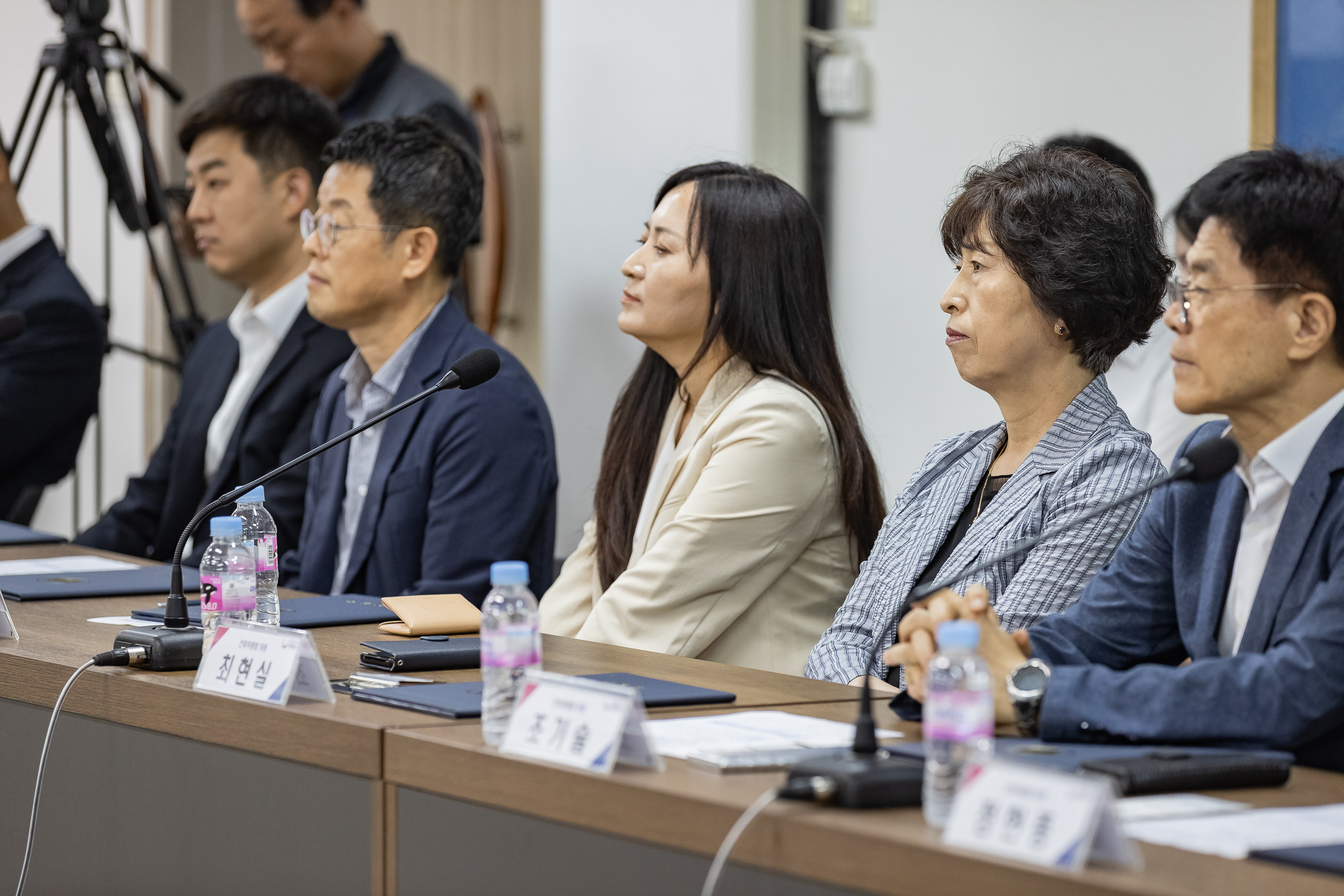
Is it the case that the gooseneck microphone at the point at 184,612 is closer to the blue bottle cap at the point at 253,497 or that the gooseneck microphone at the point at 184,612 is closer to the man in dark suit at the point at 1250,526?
the blue bottle cap at the point at 253,497

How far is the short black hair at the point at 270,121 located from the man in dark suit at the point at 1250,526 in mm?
2122

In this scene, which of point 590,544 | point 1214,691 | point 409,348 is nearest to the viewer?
point 1214,691

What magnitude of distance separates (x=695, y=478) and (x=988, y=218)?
0.55 m

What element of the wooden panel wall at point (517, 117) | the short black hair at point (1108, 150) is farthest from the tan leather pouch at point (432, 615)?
the wooden panel wall at point (517, 117)

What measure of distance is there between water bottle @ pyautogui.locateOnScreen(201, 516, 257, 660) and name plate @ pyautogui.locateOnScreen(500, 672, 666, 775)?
517 millimetres

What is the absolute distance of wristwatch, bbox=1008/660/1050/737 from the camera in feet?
4.24

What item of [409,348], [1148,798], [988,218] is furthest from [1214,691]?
[409,348]

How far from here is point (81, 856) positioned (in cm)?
152

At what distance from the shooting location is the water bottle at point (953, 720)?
0.99m

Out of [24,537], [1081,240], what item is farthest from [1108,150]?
[24,537]

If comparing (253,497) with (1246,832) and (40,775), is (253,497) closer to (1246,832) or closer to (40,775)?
(40,775)

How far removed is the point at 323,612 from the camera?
6.30 ft

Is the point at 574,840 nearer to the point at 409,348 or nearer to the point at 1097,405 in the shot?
the point at 1097,405

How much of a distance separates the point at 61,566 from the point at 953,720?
1753 millimetres
